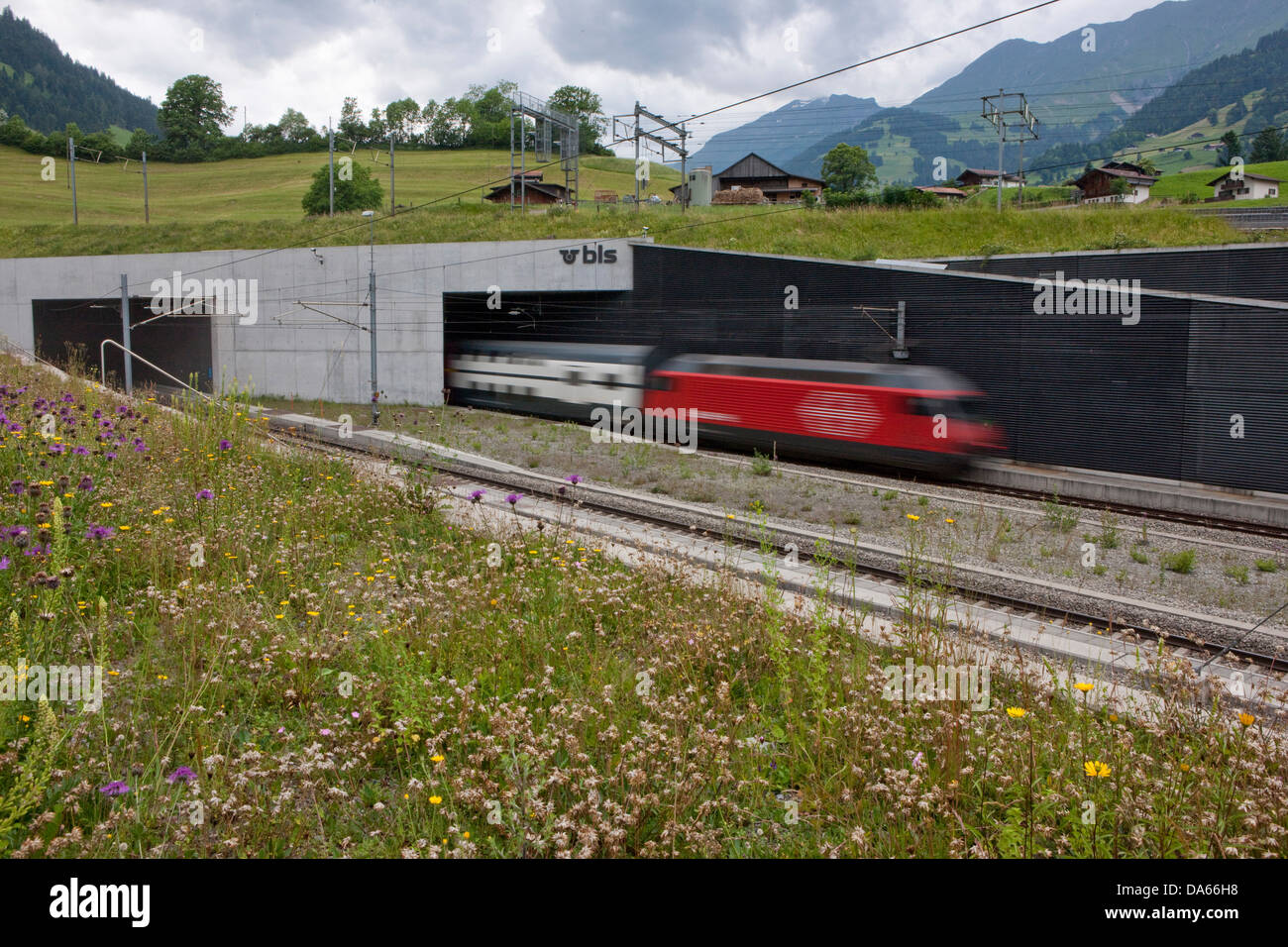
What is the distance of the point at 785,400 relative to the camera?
21.3 meters

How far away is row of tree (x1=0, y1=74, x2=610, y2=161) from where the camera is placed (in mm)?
85688

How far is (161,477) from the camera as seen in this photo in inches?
397

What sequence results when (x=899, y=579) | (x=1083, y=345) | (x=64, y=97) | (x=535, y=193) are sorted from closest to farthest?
(x=899, y=579) < (x=1083, y=345) < (x=535, y=193) < (x=64, y=97)

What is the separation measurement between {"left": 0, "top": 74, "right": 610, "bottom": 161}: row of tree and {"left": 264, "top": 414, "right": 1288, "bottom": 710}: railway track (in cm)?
7590

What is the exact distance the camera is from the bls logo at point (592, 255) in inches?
1224

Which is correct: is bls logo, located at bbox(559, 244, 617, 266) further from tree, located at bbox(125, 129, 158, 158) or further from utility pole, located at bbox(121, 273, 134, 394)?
tree, located at bbox(125, 129, 158, 158)

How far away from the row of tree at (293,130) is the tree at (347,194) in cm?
2096

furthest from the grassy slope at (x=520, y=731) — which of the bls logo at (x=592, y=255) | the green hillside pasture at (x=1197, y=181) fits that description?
the green hillside pasture at (x=1197, y=181)

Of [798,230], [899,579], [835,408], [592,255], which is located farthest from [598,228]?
[899,579]

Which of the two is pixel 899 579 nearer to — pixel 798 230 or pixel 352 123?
pixel 798 230

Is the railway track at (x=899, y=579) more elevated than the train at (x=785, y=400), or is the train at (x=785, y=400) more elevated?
the train at (x=785, y=400)

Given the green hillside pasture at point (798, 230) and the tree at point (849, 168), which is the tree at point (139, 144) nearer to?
the green hillside pasture at point (798, 230)

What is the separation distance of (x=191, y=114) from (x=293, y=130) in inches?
450
